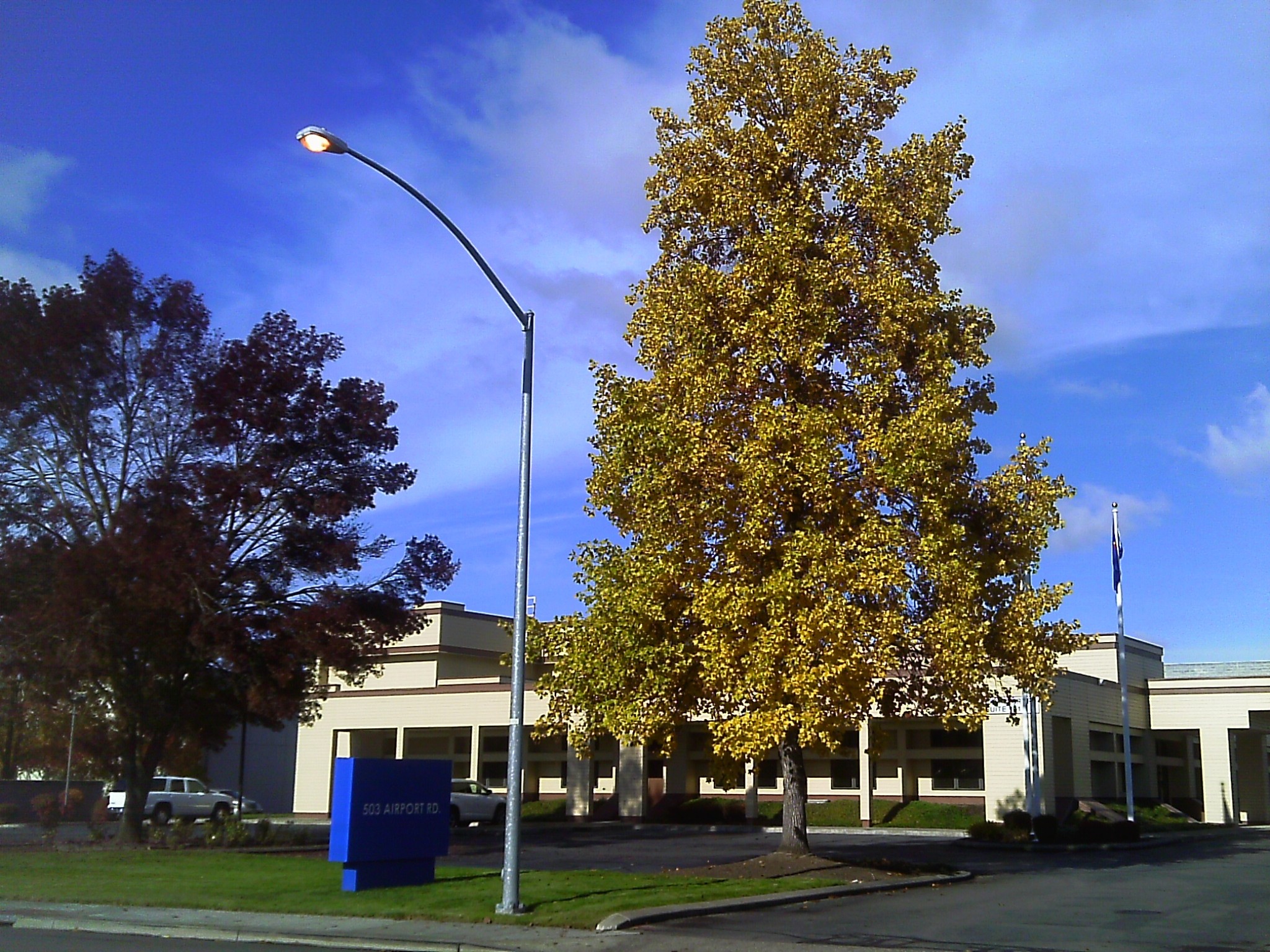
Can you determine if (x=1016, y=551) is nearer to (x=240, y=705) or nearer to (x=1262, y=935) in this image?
(x=1262, y=935)

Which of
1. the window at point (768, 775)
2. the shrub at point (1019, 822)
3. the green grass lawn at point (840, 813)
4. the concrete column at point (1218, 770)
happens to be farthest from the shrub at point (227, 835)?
the concrete column at point (1218, 770)

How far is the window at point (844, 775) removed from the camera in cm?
4759

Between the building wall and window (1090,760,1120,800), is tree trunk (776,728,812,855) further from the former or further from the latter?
the building wall

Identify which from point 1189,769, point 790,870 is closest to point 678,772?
point 1189,769

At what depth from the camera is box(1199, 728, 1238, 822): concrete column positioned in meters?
48.4

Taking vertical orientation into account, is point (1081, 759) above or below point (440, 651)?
below

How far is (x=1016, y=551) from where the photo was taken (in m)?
21.8

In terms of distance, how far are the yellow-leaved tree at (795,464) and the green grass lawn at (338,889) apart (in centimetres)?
238

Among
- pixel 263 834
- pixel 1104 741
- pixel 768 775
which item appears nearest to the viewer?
pixel 263 834

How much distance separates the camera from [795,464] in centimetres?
2005

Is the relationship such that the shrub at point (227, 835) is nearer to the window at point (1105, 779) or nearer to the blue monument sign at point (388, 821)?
the blue monument sign at point (388, 821)

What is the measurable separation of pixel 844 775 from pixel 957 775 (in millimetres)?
4257

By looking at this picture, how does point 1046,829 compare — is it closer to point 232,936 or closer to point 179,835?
point 179,835

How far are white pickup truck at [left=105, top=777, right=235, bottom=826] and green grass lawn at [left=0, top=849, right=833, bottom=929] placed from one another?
23.1m
